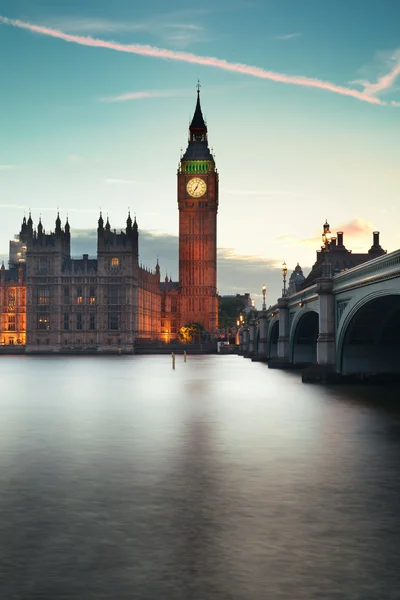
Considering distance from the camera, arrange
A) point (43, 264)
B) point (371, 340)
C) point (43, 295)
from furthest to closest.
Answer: point (43, 264), point (43, 295), point (371, 340)

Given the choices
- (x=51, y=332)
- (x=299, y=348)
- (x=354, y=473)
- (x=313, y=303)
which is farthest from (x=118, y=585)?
(x=51, y=332)

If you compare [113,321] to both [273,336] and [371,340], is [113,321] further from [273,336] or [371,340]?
[371,340]

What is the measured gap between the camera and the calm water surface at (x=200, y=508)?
913cm

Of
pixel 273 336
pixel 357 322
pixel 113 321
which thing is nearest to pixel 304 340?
pixel 357 322

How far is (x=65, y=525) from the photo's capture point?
11.8m

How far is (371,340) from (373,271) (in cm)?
1018

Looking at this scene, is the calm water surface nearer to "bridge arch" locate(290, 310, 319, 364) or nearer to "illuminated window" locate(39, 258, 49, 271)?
"bridge arch" locate(290, 310, 319, 364)

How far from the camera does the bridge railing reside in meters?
35.8

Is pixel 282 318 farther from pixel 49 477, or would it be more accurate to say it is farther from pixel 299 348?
pixel 49 477

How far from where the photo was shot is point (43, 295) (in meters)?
194

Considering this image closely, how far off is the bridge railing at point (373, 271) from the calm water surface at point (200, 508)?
894 cm

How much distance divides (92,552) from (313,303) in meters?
49.6

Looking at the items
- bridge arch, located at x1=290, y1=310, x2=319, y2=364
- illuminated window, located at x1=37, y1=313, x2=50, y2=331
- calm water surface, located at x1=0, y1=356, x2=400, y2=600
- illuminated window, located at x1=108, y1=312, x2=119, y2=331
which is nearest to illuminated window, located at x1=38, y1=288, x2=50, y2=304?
illuminated window, located at x1=37, y1=313, x2=50, y2=331

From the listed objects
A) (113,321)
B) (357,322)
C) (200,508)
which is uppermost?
(113,321)
